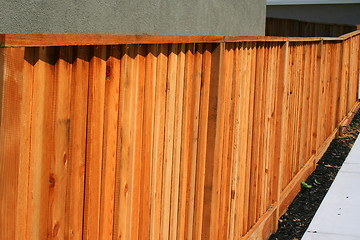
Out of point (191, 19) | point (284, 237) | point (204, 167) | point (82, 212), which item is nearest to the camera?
point (82, 212)

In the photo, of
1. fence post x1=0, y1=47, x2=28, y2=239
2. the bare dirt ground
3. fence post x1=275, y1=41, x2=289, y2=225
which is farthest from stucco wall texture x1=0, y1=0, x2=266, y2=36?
the bare dirt ground

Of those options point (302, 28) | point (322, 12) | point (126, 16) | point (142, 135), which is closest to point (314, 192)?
point (126, 16)

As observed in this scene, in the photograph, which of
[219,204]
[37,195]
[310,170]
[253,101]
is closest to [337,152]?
[310,170]

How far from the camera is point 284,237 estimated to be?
6461mm

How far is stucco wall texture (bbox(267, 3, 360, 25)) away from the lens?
25.7 meters

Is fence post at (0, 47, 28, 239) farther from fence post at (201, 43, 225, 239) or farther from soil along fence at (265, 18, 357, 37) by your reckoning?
soil along fence at (265, 18, 357, 37)

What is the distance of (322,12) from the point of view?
26172 millimetres

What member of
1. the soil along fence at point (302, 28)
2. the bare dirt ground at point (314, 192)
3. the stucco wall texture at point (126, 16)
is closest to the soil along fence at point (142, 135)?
the bare dirt ground at point (314, 192)

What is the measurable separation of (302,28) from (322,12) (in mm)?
6600

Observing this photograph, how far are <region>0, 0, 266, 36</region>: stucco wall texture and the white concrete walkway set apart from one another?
259 centimetres

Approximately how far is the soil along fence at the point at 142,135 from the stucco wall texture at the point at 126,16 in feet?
3.58

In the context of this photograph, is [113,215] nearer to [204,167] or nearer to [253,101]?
[204,167]

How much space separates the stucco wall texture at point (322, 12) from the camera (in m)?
25.7

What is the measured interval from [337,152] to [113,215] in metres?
7.78
